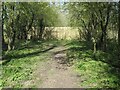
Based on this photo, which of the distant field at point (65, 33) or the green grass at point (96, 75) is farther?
the distant field at point (65, 33)

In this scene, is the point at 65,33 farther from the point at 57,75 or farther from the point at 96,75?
the point at 96,75

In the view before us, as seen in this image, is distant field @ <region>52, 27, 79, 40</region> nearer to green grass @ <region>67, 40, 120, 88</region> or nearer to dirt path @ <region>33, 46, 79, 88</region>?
dirt path @ <region>33, 46, 79, 88</region>

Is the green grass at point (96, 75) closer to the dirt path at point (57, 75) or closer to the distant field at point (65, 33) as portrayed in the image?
the dirt path at point (57, 75)

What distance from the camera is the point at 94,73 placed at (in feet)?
43.9

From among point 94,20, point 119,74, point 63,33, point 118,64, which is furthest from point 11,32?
point 63,33

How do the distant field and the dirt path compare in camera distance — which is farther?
the distant field

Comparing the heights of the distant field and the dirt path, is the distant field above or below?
above

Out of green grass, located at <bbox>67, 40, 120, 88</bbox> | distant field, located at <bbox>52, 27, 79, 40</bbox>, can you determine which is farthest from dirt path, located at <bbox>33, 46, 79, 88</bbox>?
distant field, located at <bbox>52, 27, 79, 40</bbox>

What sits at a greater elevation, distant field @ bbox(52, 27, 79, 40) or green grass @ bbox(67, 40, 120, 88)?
distant field @ bbox(52, 27, 79, 40)

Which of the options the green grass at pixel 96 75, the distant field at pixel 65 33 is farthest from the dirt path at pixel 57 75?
the distant field at pixel 65 33

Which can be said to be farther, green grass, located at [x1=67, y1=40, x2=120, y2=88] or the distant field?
the distant field

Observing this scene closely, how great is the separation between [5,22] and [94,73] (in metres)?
11.0

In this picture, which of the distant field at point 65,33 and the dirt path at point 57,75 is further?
the distant field at point 65,33

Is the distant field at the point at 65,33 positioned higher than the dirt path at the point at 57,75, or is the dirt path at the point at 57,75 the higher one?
the distant field at the point at 65,33
